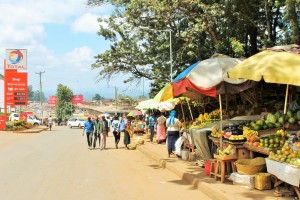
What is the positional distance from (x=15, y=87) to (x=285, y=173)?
41118 mm

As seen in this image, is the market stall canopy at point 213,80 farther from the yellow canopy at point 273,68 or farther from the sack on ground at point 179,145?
the sack on ground at point 179,145

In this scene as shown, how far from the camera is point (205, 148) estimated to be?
11453 mm

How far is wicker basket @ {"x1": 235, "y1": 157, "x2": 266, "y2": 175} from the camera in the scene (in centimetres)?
845

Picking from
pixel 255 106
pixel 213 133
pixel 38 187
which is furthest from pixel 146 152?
pixel 38 187

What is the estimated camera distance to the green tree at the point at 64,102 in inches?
4218

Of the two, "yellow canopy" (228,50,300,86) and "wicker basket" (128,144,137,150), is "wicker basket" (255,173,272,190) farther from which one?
"wicker basket" (128,144,137,150)

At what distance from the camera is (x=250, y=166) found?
842cm

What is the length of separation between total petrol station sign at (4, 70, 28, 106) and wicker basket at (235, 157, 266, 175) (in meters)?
39.1

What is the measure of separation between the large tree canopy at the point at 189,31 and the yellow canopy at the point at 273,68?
5623 mm

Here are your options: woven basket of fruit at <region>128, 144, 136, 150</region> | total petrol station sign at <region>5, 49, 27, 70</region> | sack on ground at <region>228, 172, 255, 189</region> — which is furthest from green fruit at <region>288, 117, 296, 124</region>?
total petrol station sign at <region>5, 49, 27, 70</region>

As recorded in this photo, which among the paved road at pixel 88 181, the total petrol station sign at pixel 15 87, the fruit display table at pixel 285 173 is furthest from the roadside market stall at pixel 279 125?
the total petrol station sign at pixel 15 87

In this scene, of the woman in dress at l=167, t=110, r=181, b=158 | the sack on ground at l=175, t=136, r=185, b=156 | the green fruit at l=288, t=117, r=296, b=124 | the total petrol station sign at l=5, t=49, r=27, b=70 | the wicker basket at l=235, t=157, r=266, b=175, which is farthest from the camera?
the total petrol station sign at l=5, t=49, r=27, b=70

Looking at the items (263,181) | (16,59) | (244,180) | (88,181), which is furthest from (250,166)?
(16,59)

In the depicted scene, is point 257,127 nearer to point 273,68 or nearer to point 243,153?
point 243,153
